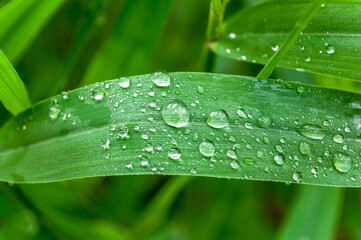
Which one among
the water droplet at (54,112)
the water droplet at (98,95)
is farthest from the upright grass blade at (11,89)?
the water droplet at (98,95)

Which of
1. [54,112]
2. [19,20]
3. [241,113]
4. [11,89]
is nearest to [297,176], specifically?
[241,113]

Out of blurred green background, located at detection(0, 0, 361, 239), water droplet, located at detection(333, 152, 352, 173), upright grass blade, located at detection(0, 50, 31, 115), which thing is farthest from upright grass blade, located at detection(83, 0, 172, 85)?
water droplet, located at detection(333, 152, 352, 173)

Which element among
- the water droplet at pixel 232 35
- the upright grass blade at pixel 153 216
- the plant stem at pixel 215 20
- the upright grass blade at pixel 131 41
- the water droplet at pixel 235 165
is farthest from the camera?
the upright grass blade at pixel 153 216

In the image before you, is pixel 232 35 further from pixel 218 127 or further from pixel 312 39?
pixel 218 127

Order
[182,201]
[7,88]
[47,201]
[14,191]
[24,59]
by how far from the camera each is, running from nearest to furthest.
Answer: [7,88] → [14,191] → [47,201] → [24,59] → [182,201]

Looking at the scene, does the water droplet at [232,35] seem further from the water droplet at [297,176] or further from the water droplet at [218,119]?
the water droplet at [297,176]

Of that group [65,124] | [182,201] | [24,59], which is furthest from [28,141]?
[182,201]

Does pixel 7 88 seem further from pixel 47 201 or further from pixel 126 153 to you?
pixel 47 201
